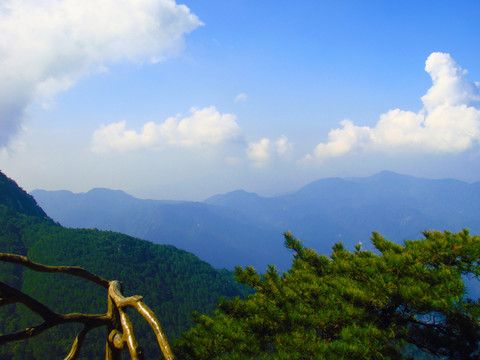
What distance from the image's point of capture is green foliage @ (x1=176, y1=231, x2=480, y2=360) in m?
4.27

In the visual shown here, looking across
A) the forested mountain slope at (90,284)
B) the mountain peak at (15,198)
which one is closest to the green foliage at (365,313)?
the forested mountain slope at (90,284)

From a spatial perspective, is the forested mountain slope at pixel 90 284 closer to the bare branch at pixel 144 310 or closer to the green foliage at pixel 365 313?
the green foliage at pixel 365 313

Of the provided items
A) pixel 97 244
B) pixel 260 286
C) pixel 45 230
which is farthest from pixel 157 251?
pixel 260 286

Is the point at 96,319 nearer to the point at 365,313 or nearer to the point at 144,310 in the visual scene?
the point at 144,310

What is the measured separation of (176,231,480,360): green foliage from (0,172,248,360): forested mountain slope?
295ft

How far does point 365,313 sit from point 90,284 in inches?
4510

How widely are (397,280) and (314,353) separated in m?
1.94

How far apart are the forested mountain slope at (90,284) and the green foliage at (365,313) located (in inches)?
3534

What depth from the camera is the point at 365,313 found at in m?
4.83

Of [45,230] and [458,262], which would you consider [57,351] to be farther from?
[458,262]

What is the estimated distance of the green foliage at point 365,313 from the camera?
14.0 feet

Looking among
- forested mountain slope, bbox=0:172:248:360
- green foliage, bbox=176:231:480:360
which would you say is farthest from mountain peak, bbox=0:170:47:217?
green foliage, bbox=176:231:480:360

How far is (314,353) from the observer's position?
13.1ft

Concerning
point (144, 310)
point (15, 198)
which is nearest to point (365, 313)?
point (144, 310)
